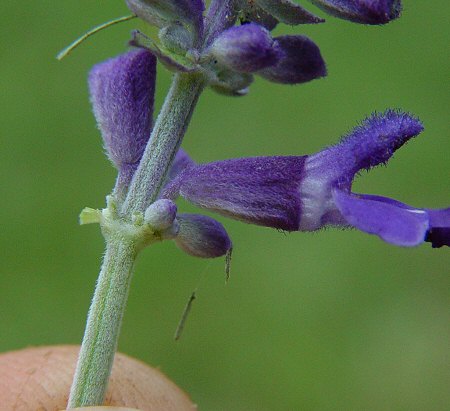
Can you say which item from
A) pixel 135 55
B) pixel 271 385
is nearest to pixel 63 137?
pixel 271 385

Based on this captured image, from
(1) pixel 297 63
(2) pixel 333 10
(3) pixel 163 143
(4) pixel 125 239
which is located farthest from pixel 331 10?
(4) pixel 125 239

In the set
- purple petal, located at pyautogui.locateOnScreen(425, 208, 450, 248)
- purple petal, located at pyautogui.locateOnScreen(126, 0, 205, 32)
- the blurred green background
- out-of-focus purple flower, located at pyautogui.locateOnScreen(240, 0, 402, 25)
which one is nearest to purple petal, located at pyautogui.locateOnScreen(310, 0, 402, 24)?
out-of-focus purple flower, located at pyautogui.locateOnScreen(240, 0, 402, 25)

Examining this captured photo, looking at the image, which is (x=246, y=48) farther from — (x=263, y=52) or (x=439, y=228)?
(x=439, y=228)

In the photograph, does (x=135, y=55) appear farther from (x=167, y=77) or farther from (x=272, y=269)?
(x=167, y=77)

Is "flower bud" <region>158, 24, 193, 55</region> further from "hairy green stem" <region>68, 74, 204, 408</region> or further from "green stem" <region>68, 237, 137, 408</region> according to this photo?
"green stem" <region>68, 237, 137, 408</region>

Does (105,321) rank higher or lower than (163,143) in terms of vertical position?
lower

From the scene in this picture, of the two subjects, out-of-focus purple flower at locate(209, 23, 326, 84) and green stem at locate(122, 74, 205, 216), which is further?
green stem at locate(122, 74, 205, 216)
